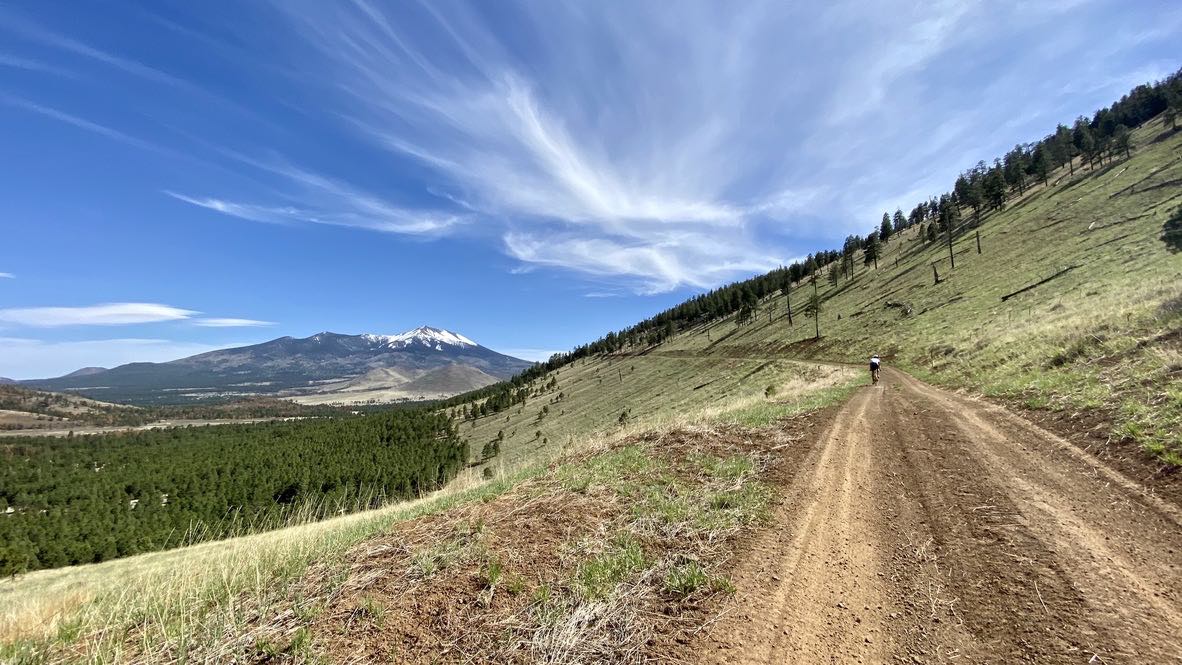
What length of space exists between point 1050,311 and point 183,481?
137m

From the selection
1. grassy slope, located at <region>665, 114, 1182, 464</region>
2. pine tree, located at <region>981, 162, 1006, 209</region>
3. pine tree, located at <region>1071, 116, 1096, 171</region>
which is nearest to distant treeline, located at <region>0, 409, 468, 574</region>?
grassy slope, located at <region>665, 114, 1182, 464</region>

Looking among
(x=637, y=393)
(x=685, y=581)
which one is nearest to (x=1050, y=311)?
(x=685, y=581)

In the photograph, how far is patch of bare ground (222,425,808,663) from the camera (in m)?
3.93

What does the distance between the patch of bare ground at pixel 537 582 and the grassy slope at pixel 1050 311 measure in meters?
8.72

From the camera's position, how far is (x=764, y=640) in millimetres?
4031

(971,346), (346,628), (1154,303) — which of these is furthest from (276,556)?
(971,346)

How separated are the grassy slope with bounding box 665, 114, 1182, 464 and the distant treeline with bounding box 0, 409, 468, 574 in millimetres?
46342

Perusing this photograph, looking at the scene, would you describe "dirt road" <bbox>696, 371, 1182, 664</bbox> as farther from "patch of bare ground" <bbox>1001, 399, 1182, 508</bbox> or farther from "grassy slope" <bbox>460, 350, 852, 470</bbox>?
"grassy slope" <bbox>460, 350, 852, 470</bbox>

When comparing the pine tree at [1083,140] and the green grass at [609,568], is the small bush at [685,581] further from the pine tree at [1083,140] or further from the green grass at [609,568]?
the pine tree at [1083,140]

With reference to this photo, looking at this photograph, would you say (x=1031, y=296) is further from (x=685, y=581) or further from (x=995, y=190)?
(x=995, y=190)

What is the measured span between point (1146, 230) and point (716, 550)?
74.8 m

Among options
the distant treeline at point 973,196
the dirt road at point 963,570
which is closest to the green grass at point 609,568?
the dirt road at point 963,570

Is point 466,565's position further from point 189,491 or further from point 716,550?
point 189,491

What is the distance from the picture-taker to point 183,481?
298 ft
